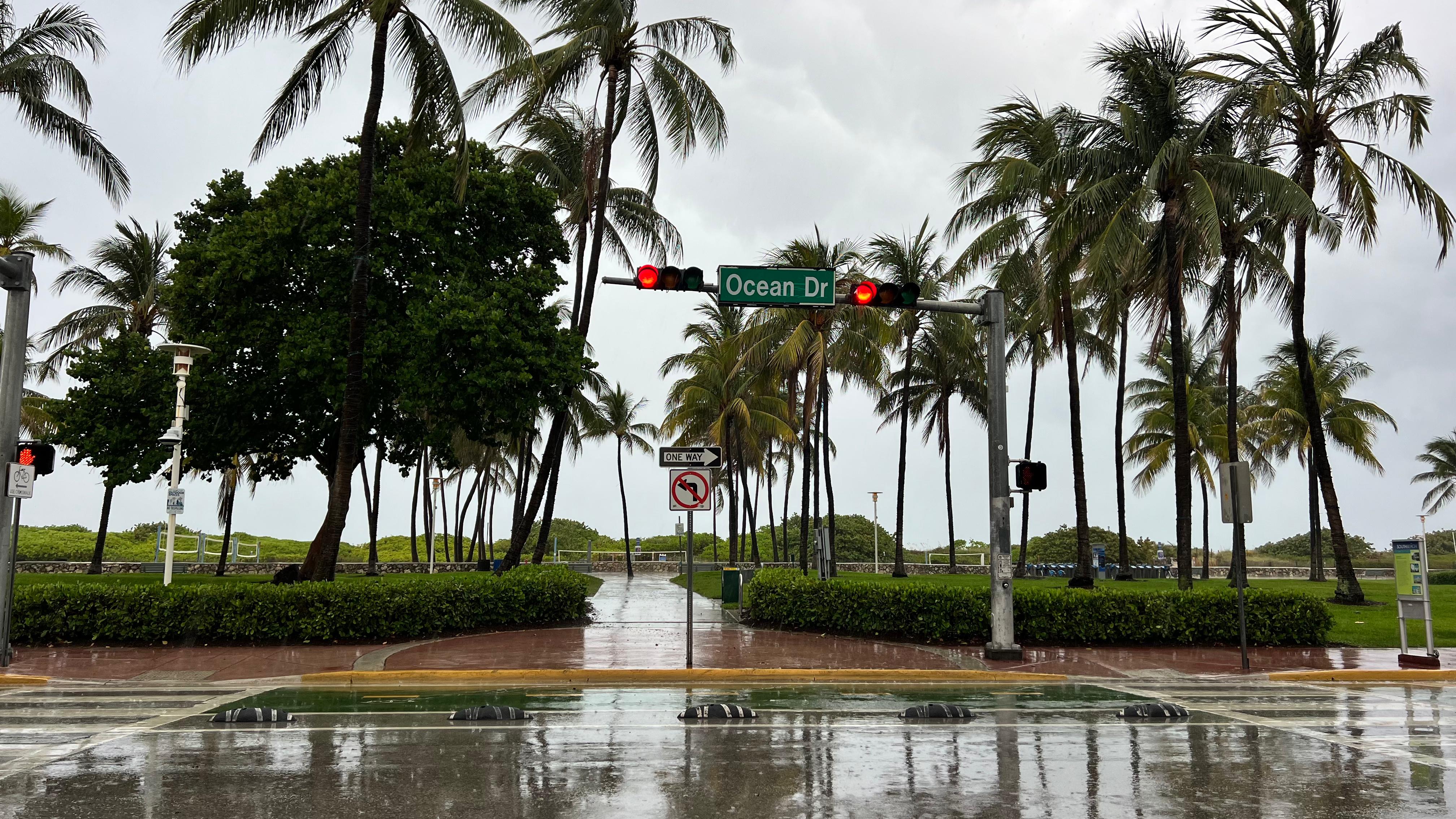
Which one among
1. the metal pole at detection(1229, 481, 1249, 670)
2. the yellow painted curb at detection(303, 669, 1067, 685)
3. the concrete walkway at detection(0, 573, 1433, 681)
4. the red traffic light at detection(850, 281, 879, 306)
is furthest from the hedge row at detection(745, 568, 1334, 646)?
the red traffic light at detection(850, 281, 879, 306)

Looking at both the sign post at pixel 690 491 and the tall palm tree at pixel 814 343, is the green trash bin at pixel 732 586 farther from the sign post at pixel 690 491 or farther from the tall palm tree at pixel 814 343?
the sign post at pixel 690 491

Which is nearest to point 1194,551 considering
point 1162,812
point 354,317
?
point 354,317

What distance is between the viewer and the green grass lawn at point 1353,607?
59.1 ft

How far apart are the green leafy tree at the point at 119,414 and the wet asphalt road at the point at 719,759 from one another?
12761mm

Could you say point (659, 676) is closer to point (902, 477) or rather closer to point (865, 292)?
point (865, 292)

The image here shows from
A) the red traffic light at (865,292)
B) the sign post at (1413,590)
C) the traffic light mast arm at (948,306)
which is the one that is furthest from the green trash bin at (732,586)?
the sign post at (1413,590)

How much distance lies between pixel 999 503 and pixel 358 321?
11977mm

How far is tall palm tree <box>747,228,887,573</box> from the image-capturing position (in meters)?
25.1

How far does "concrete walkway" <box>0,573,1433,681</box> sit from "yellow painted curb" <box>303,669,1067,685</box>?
1.11ft

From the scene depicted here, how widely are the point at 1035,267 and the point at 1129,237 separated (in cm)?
455

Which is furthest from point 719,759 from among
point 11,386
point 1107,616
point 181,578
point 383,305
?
point 181,578

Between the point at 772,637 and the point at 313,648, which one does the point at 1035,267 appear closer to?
the point at 772,637

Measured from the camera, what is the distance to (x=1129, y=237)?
20922 millimetres

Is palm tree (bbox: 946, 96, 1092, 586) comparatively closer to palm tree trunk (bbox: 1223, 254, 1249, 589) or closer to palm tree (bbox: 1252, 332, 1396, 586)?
palm tree trunk (bbox: 1223, 254, 1249, 589)
